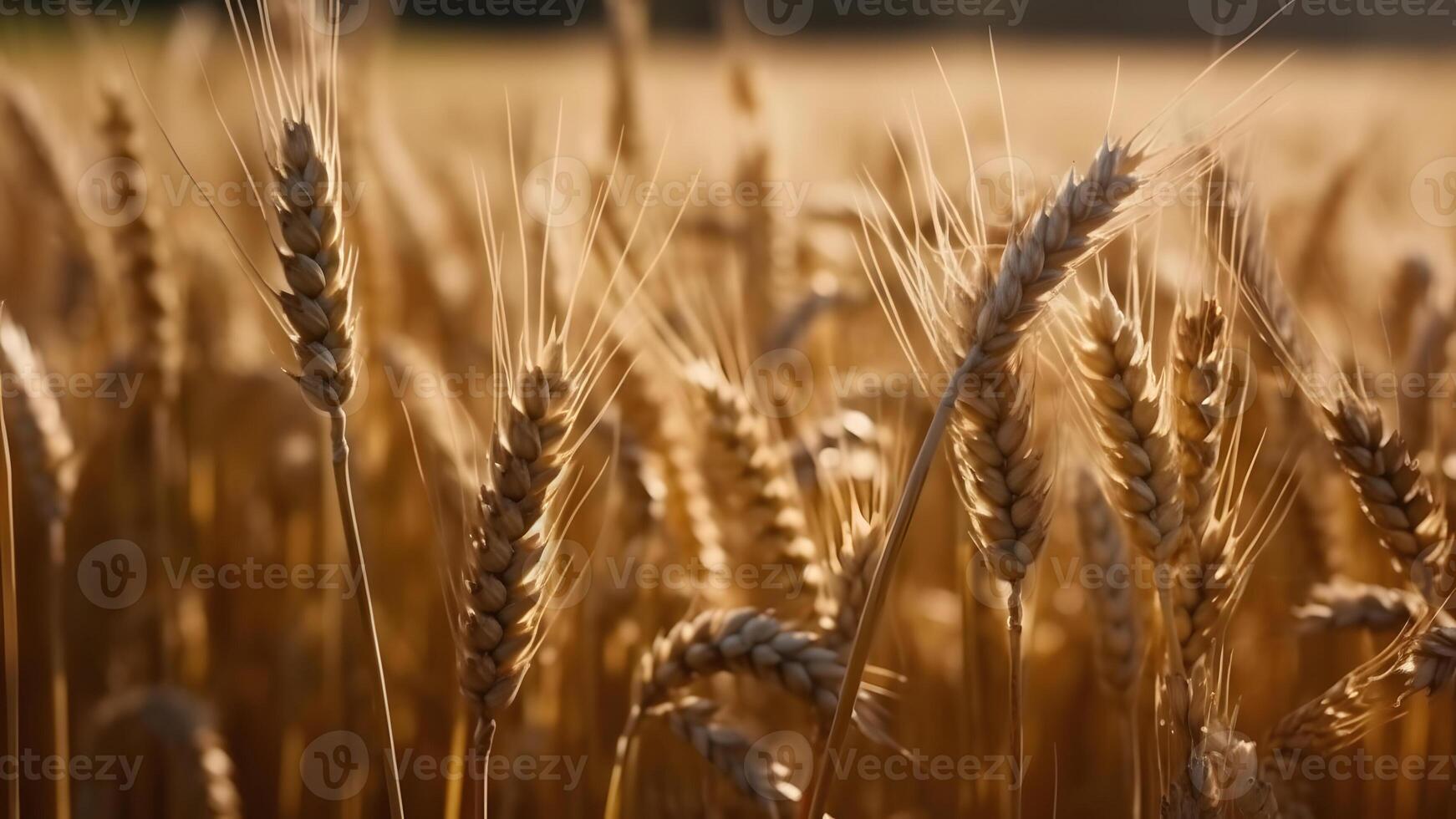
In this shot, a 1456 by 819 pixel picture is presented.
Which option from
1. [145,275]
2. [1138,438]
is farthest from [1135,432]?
[145,275]

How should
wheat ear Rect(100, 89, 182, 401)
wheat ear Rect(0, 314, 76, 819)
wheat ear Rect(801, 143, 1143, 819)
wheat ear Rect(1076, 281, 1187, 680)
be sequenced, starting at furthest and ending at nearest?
1. wheat ear Rect(100, 89, 182, 401)
2. wheat ear Rect(0, 314, 76, 819)
3. wheat ear Rect(1076, 281, 1187, 680)
4. wheat ear Rect(801, 143, 1143, 819)

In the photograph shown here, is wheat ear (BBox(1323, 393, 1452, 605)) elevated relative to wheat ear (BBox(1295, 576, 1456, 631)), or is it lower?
elevated

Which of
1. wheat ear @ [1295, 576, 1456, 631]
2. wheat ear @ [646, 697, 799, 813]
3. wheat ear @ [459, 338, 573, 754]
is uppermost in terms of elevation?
wheat ear @ [459, 338, 573, 754]

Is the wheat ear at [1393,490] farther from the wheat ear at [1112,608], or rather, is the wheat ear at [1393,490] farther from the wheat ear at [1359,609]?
the wheat ear at [1112,608]

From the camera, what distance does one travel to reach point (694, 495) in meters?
1.46

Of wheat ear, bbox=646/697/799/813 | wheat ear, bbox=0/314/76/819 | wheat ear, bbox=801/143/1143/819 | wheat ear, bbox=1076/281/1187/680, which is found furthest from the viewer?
wheat ear, bbox=0/314/76/819

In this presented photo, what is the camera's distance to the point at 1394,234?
2.79 metres

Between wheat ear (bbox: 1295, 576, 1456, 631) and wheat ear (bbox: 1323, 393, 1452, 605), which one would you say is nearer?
wheat ear (bbox: 1323, 393, 1452, 605)

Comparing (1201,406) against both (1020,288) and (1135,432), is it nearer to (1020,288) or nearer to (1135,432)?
(1135,432)

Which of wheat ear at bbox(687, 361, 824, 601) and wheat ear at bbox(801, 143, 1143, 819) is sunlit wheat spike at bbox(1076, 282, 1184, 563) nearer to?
wheat ear at bbox(801, 143, 1143, 819)

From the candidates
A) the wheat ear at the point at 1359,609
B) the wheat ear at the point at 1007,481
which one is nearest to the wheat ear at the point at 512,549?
the wheat ear at the point at 1007,481

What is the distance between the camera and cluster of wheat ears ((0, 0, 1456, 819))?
3.00 ft

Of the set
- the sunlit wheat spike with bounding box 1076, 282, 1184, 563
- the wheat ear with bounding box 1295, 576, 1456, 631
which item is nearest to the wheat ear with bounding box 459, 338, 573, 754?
the sunlit wheat spike with bounding box 1076, 282, 1184, 563

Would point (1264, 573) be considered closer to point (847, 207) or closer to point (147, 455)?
point (847, 207)
